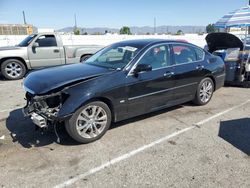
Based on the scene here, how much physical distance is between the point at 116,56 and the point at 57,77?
4.51 ft

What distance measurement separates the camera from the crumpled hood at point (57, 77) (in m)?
3.92

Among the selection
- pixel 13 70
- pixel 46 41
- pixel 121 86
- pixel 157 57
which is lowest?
pixel 13 70

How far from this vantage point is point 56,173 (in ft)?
10.7

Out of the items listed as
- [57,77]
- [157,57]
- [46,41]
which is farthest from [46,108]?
[46,41]

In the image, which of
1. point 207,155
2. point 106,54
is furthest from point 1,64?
point 207,155

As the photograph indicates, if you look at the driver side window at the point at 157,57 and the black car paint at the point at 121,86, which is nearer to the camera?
the black car paint at the point at 121,86

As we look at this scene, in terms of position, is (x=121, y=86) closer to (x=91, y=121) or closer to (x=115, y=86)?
(x=115, y=86)

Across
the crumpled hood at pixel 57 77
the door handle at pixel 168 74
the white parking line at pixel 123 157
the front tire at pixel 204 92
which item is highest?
the crumpled hood at pixel 57 77

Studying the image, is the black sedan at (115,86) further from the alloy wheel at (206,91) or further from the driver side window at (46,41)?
the driver side window at (46,41)

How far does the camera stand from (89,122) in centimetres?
405

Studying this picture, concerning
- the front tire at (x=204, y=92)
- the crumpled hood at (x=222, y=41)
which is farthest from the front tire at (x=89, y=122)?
the crumpled hood at (x=222, y=41)

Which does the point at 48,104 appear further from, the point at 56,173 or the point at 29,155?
the point at 56,173

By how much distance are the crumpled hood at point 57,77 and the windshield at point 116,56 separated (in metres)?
0.28

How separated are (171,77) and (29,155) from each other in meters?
2.95
